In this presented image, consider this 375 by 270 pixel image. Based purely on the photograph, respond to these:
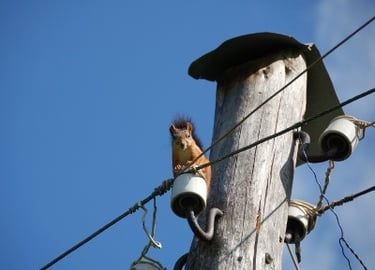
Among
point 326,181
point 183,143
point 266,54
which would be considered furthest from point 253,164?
point 183,143

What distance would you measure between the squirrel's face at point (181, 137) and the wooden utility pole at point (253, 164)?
0.65m

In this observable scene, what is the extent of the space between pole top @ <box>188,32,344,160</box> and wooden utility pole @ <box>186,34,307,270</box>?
2cm

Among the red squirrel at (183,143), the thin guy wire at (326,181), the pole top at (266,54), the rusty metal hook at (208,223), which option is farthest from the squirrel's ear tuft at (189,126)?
the rusty metal hook at (208,223)

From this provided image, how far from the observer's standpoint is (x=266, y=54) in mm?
4801

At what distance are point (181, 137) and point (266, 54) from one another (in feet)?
2.96

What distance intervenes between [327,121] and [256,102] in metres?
0.94

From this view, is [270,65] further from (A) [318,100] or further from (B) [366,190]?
(B) [366,190]

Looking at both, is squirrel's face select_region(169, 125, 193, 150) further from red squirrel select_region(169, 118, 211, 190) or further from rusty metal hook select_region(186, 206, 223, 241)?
rusty metal hook select_region(186, 206, 223, 241)

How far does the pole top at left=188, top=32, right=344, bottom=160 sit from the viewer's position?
187 inches

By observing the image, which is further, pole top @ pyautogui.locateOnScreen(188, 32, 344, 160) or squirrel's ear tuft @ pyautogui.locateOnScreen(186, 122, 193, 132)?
squirrel's ear tuft @ pyautogui.locateOnScreen(186, 122, 193, 132)

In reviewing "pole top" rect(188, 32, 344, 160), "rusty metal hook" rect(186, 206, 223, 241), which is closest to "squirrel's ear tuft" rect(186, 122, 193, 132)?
"pole top" rect(188, 32, 344, 160)

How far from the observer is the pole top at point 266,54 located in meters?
4.74

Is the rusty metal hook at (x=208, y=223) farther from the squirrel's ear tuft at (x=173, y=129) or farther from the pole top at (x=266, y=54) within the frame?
the squirrel's ear tuft at (x=173, y=129)

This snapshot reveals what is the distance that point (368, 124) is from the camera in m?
4.34
